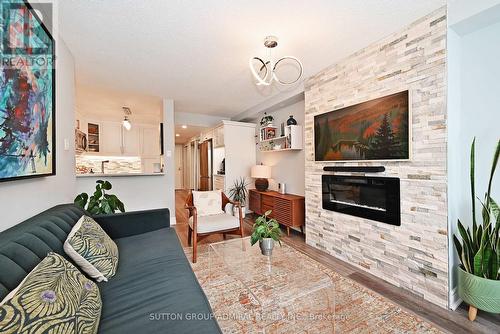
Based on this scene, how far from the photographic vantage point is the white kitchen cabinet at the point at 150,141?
601 centimetres

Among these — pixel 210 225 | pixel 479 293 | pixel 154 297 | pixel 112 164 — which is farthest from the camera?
pixel 112 164

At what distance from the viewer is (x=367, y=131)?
2.19 meters

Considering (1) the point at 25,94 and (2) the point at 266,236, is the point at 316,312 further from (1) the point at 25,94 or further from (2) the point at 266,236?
(1) the point at 25,94

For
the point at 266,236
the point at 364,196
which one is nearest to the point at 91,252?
the point at 266,236

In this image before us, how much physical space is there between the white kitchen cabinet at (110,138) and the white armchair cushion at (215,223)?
13.9 feet

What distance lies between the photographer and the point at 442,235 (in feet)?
5.48

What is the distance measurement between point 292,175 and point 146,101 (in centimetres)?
323

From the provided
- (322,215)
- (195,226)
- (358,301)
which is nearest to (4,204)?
(195,226)

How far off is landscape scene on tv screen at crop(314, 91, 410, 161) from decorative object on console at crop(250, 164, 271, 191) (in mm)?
1448

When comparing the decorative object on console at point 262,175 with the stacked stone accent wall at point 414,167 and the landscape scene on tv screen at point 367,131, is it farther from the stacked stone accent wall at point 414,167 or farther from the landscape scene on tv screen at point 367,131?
the stacked stone accent wall at point 414,167

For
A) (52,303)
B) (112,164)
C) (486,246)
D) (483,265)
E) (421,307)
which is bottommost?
(421,307)

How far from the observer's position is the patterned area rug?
1.45 m

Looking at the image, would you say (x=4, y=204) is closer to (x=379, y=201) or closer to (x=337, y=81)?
(x=379, y=201)

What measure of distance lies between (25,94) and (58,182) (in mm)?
964
